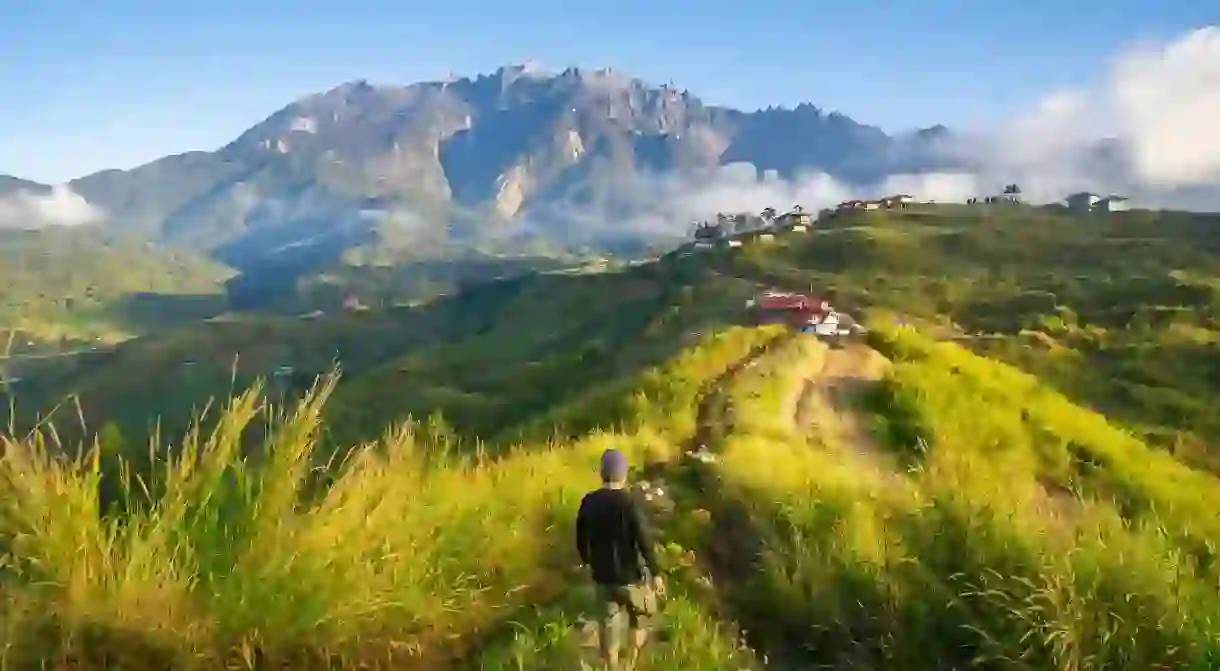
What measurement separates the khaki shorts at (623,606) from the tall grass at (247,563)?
82cm

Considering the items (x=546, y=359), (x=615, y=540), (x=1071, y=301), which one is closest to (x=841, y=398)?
(x=615, y=540)

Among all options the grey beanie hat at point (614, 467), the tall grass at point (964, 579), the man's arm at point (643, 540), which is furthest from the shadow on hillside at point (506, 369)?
the man's arm at point (643, 540)

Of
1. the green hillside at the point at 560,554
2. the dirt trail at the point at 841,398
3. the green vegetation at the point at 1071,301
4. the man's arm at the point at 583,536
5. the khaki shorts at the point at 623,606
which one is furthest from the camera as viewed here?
the green vegetation at the point at 1071,301

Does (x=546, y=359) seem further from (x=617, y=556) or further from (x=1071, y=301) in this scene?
(x=617, y=556)

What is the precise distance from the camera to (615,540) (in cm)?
874

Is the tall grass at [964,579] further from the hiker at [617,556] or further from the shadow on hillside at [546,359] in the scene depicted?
the shadow on hillside at [546,359]

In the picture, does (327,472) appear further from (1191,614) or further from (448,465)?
(1191,614)

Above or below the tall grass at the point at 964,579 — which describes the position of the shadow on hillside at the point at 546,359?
below

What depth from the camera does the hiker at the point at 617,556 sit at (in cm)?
850

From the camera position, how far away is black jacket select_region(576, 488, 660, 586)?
8.64m

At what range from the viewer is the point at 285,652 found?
270 inches

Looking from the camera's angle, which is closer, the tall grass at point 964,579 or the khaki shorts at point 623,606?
the tall grass at point 964,579

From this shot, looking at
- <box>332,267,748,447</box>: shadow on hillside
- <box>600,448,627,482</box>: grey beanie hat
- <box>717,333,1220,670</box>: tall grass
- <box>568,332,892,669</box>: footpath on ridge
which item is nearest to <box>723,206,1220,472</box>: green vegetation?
<box>568,332,892,669</box>: footpath on ridge

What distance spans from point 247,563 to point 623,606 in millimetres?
3008
